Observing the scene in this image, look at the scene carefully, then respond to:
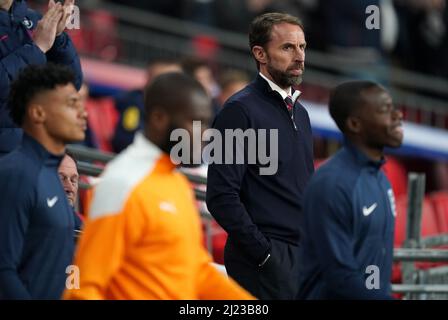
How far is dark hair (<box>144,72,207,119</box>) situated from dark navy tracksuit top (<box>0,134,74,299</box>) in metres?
0.48

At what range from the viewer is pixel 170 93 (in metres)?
4.69

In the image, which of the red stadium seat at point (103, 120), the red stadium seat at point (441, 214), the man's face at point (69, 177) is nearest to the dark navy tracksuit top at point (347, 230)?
the man's face at point (69, 177)

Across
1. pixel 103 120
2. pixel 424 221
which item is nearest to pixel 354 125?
pixel 424 221

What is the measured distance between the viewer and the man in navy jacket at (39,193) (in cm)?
480

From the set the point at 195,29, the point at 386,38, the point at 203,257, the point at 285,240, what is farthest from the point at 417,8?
the point at 203,257

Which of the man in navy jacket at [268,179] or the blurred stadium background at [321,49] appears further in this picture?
the blurred stadium background at [321,49]

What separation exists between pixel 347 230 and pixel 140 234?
91 cm

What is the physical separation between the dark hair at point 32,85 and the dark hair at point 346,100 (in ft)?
3.44

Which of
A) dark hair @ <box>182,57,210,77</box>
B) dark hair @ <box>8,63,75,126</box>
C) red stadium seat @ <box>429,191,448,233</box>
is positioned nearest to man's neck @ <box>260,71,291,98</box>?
dark hair @ <box>8,63,75,126</box>

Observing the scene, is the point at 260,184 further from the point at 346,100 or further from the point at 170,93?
the point at 170,93

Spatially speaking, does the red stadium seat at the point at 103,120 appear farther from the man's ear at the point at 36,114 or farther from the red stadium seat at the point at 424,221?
the man's ear at the point at 36,114

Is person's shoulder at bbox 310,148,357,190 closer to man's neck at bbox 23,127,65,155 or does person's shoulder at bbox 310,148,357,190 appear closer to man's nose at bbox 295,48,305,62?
man's neck at bbox 23,127,65,155

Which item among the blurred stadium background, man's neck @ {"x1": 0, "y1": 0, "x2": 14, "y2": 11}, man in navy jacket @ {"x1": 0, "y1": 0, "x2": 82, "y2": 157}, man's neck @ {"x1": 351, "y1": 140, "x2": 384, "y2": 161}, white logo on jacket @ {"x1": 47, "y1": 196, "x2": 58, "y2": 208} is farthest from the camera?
the blurred stadium background

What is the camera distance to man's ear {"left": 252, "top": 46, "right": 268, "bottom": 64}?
6410 millimetres
